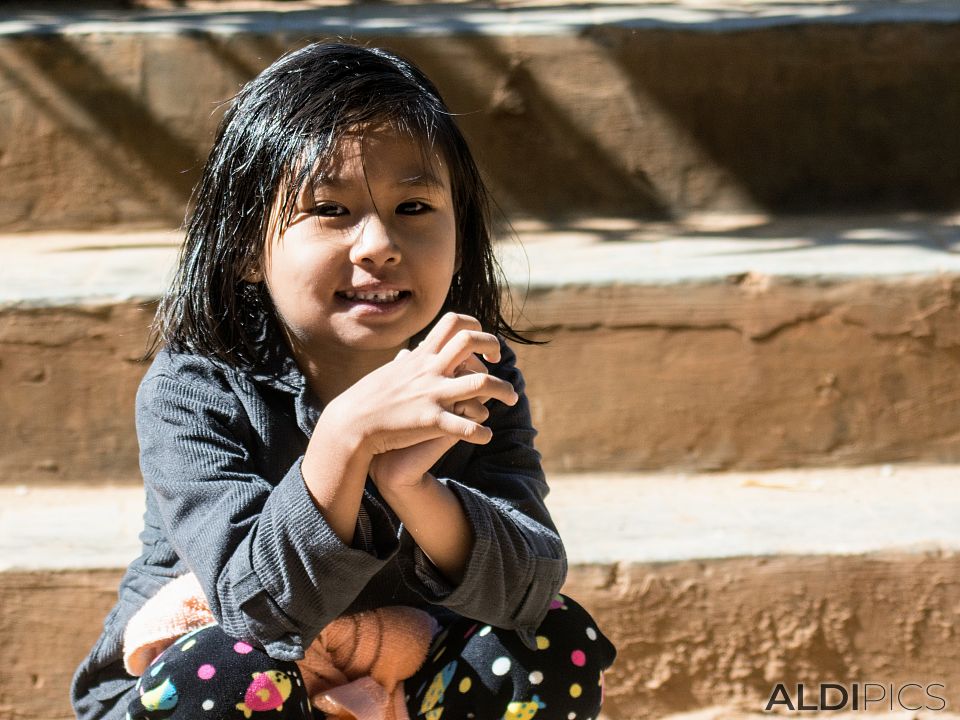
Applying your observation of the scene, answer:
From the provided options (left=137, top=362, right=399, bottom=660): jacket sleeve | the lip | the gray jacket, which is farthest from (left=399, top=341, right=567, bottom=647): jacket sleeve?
the lip

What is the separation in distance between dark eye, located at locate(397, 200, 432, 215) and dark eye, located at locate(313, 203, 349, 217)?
69 mm

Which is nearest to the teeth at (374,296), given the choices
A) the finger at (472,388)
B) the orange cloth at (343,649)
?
the finger at (472,388)

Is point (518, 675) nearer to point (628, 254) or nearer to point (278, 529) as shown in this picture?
point (278, 529)

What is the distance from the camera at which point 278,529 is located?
130 centimetres

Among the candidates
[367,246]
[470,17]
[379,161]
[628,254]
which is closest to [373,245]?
[367,246]

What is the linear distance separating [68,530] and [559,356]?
0.94 metres

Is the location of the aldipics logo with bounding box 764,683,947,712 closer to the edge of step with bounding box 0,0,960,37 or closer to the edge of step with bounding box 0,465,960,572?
the edge of step with bounding box 0,465,960,572

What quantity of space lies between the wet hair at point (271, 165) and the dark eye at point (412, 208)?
0.07m

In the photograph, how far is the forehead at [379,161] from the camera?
1408 mm

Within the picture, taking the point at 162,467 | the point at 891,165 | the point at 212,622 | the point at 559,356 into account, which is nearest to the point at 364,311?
the point at 162,467

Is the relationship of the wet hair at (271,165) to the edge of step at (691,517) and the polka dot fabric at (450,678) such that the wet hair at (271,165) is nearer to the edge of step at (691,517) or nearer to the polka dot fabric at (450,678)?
the polka dot fabric at (450,678)

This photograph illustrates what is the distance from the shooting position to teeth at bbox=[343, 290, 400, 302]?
4.66 ft

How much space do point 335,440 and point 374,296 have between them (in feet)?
0.72

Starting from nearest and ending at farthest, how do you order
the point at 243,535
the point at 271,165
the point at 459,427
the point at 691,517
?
the point at 459,427, the point at 243,535, the point at 271,165, the point at 691,517
